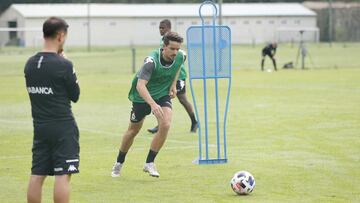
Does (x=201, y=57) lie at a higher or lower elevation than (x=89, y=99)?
higher

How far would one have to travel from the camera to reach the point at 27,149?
15227 mm

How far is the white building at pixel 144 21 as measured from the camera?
86250 millimetres

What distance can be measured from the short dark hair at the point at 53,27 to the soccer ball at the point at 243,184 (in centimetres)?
360

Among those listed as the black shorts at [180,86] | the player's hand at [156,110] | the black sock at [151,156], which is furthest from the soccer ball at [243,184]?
the black shorts at [180,86]

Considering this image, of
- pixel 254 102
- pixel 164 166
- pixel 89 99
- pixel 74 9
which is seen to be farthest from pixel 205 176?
pixel 74 9

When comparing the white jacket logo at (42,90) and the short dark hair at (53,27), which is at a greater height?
the short dark hair at (53,27)

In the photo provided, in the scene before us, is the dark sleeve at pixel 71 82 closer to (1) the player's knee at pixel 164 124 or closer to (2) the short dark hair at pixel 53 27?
(2) the short dark hair at pixel 53 27

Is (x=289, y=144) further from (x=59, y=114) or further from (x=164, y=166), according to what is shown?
(x=59, y=114)

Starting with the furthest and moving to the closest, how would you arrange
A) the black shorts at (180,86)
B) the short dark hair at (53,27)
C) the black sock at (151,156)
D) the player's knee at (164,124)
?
the black shorts at (180,86), the black sock at (151,156), the player's knee at (164,124), the short dark hair at (53,27)

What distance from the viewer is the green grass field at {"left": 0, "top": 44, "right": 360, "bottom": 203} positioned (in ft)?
35.9

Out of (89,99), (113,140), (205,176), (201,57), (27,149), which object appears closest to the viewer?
(205,176)

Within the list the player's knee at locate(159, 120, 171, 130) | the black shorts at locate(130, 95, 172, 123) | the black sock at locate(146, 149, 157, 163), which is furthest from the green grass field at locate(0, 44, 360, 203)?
the black shorts at locate(130, 95, 172, 123)

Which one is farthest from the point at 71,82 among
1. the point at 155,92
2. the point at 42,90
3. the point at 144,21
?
the point at 144,21

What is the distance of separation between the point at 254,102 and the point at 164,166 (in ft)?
37.0
